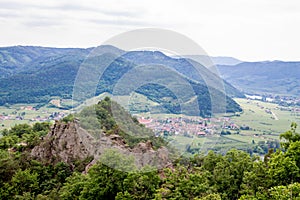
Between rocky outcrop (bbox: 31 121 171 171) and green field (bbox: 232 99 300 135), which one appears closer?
rocky outcrop (bbox: 31 121 171 171)

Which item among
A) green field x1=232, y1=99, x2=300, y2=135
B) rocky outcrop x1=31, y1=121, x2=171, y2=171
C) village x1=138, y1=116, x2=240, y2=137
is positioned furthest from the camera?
green field x1=232, y1=99, x2=300, y2=135

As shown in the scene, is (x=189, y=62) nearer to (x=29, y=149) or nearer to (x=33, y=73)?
(x=29, y=149)

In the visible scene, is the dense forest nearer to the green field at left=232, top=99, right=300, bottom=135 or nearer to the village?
the village

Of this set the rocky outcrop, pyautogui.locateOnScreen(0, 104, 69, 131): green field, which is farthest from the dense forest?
pyautogui.locateOnScreen(0, 104, 69, 131): green field

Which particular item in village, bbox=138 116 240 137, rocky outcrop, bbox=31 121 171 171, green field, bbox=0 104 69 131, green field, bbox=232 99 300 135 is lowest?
green field, bbox=0 104 69 131

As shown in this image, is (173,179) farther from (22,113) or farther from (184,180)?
(22,113)

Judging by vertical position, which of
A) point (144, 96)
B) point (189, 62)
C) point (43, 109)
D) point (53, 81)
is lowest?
point (43, 109)

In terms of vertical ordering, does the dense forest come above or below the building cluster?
below

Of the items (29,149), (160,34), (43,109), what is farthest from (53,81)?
(160,34)
